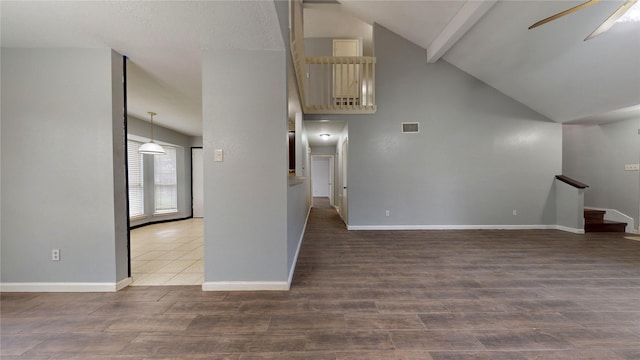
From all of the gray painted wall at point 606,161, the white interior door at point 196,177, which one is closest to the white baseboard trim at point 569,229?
the gray painted wall at point 606,161

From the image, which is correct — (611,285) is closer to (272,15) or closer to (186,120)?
(272,15)

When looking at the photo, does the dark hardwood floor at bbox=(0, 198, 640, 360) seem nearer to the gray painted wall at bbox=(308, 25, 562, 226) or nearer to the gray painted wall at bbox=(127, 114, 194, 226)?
the gray painted wall at bbox=(308, 25, 562, 226)

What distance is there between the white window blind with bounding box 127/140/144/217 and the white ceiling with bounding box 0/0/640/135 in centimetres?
98

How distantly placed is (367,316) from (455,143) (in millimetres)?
4265

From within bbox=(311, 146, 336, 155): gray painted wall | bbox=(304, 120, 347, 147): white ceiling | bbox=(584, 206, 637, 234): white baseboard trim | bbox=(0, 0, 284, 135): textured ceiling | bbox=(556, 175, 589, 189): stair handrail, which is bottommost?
bbox=(584, 206, 637, 234): white baseboard trim

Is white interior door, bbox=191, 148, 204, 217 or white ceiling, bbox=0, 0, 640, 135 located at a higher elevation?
white ceiling, bbox=0, 0, 640, 135

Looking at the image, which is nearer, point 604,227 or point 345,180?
point 604,227

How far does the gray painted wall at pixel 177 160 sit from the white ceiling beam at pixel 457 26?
6.21 meters

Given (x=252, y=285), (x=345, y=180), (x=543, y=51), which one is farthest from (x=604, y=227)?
(x=252, y=285)

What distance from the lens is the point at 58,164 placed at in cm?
219

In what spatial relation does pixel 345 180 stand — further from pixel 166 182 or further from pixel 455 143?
pixel 166 182

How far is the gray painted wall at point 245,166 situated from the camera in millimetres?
2199

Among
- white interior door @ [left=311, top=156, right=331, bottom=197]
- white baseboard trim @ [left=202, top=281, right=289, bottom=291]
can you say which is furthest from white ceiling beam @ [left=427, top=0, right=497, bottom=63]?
white interior door @ [left=311, top=156, right=331, bottom=197]

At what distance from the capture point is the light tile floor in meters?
2.52
